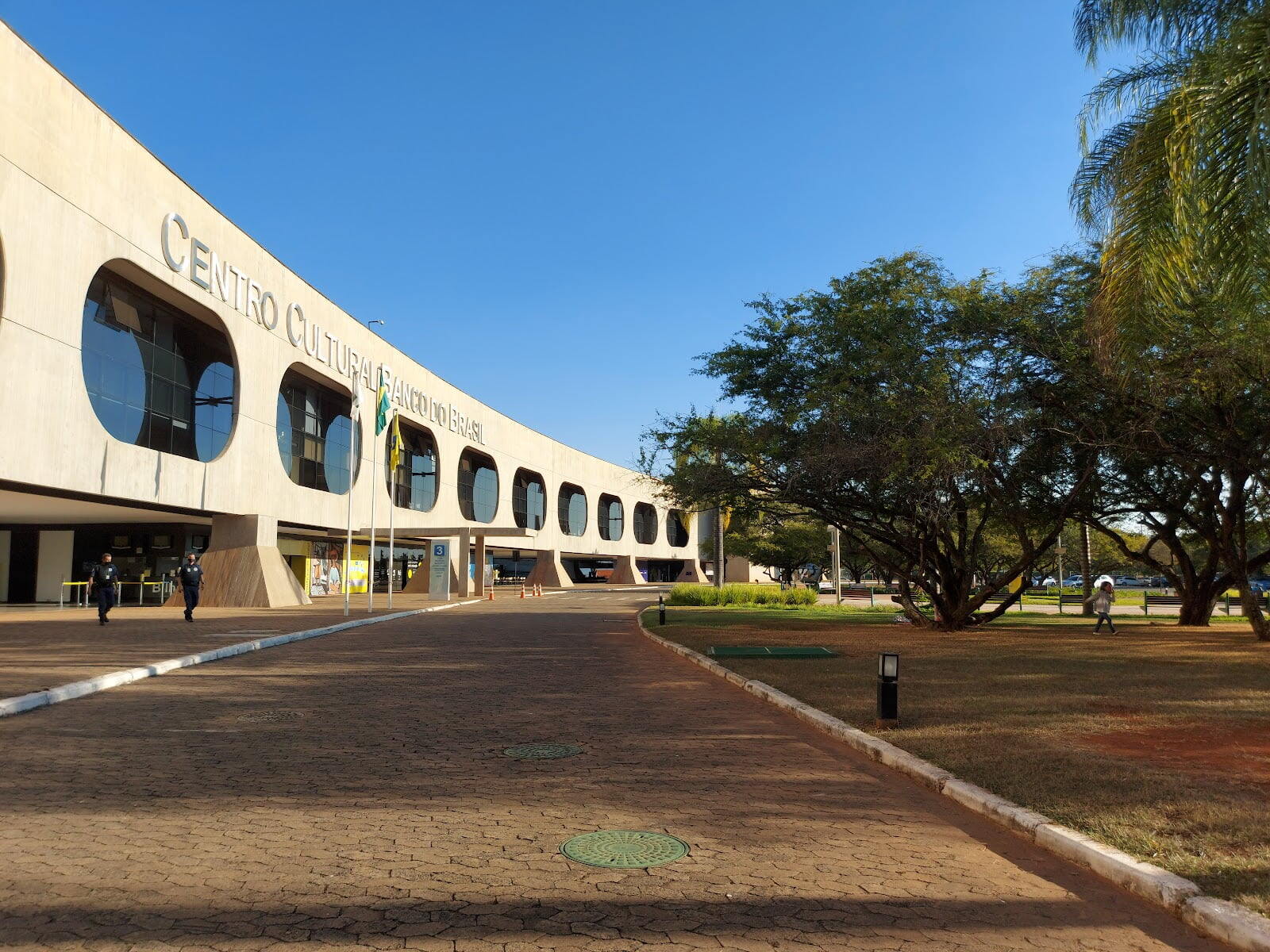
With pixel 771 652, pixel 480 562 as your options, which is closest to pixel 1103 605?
pixel 771 652

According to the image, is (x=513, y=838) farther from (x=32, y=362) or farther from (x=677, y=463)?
(x=32, y=362)

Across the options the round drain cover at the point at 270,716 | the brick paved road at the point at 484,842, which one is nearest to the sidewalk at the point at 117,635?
the round drain cover at the point at 270,716

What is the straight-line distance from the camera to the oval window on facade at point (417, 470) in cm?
5103

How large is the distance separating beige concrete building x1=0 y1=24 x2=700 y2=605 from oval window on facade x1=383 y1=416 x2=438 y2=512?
130mm

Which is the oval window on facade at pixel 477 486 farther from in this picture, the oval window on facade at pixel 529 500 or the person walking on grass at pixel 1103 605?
the person walking on grass at pixel 1103 605

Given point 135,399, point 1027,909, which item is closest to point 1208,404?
point 1027,909

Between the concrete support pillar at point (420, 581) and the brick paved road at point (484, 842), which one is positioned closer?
the brick paved road at point (484, 842)

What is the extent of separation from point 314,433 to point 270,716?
32.4 meters

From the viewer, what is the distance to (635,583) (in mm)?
92500

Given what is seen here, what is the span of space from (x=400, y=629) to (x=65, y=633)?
7338mm

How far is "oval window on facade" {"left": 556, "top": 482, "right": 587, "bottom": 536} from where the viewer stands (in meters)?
80.8

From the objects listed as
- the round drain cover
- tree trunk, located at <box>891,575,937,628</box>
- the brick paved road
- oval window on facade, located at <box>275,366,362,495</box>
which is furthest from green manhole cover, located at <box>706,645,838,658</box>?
oval window on facade, located at <box>275,366,362,495</box>

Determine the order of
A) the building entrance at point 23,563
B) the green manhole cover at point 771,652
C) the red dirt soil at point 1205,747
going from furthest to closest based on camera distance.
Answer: the building entrance at point 23,563 → the green manhole cover at point 771,652 → the red dirt soil at point 1205,747

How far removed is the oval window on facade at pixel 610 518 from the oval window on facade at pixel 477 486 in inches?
934
